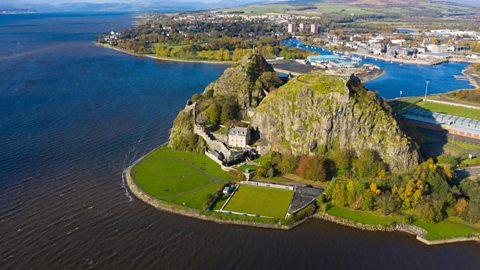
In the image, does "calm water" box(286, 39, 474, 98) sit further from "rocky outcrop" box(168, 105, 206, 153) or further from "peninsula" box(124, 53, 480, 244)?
"rocky outcrop" box(168, 105, 206, 153)

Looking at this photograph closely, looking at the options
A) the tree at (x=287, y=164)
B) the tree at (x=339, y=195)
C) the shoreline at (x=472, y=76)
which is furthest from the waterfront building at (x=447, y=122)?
the shoreline at (x=472, y=76)

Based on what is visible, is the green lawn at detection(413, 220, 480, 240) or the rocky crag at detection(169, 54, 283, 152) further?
the rocky crag at detection(169, 54, 283, 152)

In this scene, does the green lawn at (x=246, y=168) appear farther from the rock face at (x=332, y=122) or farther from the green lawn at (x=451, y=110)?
the green lawn at (x=451, y=110)

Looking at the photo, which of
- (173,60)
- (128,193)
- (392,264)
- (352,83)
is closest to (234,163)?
(128,193)

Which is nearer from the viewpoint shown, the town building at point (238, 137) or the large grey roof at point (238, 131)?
the town building at point (238, 137)

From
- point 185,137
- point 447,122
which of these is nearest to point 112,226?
point 185,137

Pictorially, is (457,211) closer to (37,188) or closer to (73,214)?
(73,214)

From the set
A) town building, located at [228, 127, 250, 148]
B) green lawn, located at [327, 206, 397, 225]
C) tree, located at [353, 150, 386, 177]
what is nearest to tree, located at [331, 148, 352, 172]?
tree, located at [353, 150, 386, 177]
